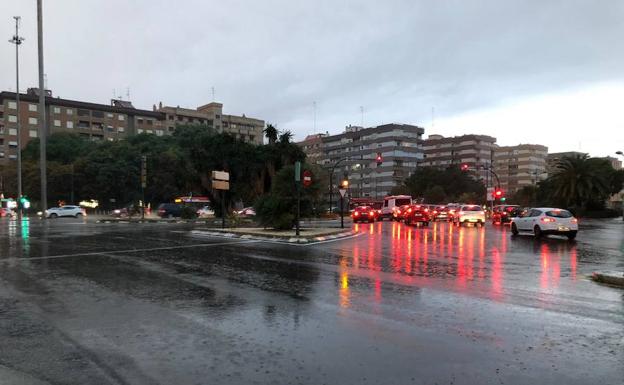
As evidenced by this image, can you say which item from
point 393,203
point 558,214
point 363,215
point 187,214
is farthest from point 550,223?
point 187,214

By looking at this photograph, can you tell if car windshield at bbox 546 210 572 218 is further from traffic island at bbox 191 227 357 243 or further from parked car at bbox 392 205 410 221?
parked car at bbox 392 205 410 221

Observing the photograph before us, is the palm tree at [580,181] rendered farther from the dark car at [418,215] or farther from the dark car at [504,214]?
the dark car at [418,215]

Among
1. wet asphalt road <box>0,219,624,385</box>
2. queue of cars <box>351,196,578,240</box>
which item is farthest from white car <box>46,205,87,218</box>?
wet asphalt road <box>0,219,624,385</box>

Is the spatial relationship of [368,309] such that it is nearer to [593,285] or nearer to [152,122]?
[593,285]

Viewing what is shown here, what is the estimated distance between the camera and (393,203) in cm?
5028

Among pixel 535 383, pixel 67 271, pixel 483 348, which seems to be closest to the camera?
pixel 535 383

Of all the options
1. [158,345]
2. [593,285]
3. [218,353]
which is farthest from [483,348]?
[593,285]

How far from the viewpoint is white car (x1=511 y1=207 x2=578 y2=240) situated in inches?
896

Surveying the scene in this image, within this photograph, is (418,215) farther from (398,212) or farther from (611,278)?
(611,278)

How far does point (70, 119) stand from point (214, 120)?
37.4m

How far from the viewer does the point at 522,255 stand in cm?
1562

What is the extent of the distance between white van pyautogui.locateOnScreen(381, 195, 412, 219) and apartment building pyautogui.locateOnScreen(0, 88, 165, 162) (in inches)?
3205

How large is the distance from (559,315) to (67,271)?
1088 cm

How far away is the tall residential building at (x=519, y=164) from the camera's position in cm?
16000
